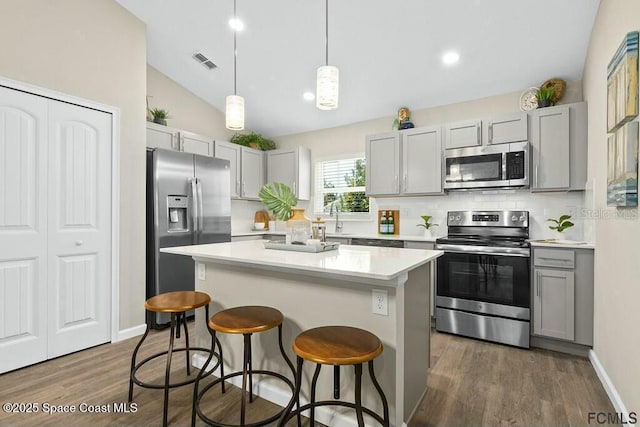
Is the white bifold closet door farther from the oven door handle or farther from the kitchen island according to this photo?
the oven door handle

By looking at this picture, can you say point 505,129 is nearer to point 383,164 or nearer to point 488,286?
point 383,164

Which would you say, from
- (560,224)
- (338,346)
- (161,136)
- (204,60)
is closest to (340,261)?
(338,346)

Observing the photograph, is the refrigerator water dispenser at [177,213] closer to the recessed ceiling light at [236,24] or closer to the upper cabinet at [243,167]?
the upper cabinet at [243,167]

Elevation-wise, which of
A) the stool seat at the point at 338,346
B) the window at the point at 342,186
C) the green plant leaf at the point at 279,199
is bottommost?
the stool seat at the point at 338,346

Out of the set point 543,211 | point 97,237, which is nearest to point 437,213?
point 543,211

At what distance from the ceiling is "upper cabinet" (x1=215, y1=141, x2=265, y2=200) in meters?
0.81

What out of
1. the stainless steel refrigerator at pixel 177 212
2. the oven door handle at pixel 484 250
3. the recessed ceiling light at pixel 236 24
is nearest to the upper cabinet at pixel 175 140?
the stainless steel refrigerator at pixel 177 212

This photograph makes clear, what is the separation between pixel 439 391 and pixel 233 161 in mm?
3838

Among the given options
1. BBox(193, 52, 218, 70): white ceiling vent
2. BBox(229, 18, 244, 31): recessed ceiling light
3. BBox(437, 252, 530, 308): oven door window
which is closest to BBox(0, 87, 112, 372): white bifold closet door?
BBox(193, 52, 218, 70): white ceiling vent

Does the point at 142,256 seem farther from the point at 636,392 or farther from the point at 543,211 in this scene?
the point at 543,211

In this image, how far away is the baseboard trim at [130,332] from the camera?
10.2ft

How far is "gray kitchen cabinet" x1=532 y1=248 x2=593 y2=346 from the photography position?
9.03 feet

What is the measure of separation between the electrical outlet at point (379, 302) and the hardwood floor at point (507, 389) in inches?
28.4

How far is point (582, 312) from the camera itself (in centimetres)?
277
